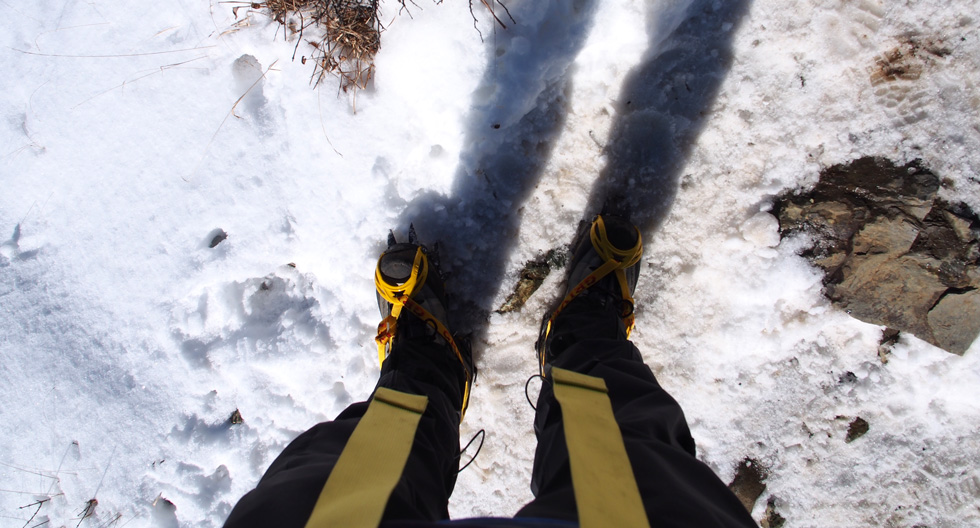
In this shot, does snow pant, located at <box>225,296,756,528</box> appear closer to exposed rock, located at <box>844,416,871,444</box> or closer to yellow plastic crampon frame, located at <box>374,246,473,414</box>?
yellow plastic crampon frame, located at <box>374,246,473,414</box>

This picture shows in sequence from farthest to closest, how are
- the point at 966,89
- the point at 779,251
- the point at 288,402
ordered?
1. the point at 288,402
2. the point at 779,251
3. the point at 966,89

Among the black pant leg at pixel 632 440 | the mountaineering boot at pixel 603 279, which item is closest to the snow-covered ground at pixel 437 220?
the mountaineering boot at pixel 603 279

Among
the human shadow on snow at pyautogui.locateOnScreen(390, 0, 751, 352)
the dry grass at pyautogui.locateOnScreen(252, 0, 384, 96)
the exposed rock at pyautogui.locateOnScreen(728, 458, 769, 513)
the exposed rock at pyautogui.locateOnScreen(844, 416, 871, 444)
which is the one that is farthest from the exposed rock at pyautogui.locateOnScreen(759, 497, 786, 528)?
the dry grass at pyautogui.locateOnScreen(252, 0, 384, 96)

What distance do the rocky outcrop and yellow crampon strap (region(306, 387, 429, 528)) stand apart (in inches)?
77.1

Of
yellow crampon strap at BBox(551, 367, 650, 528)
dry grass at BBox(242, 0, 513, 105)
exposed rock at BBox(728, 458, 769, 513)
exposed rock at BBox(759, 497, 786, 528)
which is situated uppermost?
dry grass at BBox(242, 0, 513, 105)

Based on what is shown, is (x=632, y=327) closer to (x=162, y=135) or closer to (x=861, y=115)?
(x=861, y=115)

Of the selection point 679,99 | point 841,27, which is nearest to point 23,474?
point 679,99

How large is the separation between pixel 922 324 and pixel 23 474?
176 inches

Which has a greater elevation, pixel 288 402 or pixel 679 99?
pixel 679 99

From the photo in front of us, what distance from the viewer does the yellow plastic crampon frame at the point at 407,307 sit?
2.17 meters

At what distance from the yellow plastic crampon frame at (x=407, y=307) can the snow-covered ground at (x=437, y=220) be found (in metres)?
0.23

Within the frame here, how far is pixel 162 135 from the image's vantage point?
228 cm

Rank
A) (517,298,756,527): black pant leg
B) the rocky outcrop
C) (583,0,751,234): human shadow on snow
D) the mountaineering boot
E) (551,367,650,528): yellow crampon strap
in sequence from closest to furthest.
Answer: (551,367,650,528): yellow crampon strap → (517,298,756,527): black pant leg → the rocky outcrop → the mountaineering boot → (583,0,751,234): human shadow on snow

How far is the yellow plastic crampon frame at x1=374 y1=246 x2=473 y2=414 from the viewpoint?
7.12 feet
